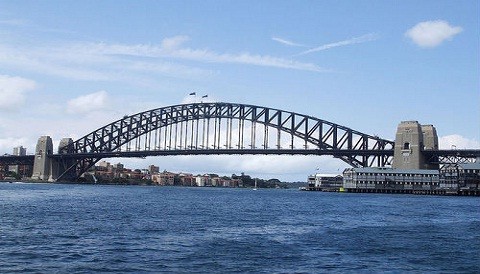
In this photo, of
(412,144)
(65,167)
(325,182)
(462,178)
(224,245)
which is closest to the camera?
(224,245)

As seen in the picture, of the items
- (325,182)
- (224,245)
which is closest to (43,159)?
(325,182)

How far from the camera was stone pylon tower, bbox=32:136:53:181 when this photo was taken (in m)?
167

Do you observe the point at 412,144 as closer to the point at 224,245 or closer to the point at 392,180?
the point at 392,180

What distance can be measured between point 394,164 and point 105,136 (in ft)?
272

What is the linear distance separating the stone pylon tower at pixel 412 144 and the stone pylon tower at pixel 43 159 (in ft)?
309

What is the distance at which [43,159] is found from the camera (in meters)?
168

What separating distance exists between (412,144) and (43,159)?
99338 millimetres

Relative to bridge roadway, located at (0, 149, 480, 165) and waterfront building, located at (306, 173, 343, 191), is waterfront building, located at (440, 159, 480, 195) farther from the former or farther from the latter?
waterfront building, located at (306, 173, 343, 191)

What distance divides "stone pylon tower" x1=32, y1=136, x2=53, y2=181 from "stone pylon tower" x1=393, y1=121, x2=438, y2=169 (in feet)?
309

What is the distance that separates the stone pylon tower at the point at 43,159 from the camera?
548 feet

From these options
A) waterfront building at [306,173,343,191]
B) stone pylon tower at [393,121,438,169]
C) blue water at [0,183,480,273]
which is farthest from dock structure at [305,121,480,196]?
blue water at [0,183,480,273]

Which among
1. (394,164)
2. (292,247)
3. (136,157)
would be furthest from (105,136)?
(292,247)

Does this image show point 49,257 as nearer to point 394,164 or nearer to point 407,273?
point 407,273

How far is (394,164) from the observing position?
4988 inches
